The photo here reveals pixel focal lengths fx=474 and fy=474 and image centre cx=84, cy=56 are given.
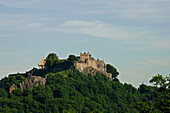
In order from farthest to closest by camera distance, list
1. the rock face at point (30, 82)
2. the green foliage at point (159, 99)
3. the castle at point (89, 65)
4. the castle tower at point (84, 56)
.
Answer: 1. the castle tower at point (84, 56)
2. the castle at point (89, 65)
3. the rock face at point (30, 82)
4. the green foliage at point (159, 99)

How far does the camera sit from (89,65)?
552 feet

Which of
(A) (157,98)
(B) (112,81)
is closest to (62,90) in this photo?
(B) (112,81)

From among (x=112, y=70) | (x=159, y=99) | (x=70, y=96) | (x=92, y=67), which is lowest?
(x=159, y=99)

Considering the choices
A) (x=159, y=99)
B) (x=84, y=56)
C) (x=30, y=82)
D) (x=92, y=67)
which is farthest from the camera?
(x=84, y=56)

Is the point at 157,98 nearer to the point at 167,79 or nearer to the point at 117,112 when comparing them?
the point at 167,79

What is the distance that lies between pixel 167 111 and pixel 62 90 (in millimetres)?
103135

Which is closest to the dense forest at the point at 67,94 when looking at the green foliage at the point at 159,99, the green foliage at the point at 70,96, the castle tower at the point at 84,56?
the green foliage at the point at 70,96

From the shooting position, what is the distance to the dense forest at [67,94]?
14462 centimetres

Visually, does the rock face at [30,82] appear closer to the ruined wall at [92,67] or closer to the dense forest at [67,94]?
the dense forest at [67,94]

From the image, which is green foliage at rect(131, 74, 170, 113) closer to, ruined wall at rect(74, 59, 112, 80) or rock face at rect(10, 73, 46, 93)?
rock face at rect(10, 73, 46, 93)

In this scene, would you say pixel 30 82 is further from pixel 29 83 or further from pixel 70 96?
pixel 70 96

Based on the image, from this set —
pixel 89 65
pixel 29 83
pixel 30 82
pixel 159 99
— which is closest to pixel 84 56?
pixel 89 65

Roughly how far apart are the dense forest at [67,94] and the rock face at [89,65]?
6.12 ft

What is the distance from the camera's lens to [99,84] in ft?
546
